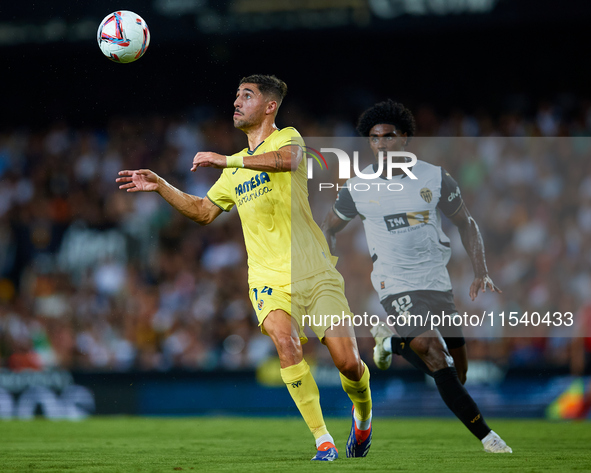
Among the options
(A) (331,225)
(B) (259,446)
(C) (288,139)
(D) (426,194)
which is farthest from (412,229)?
(B) (259,446)

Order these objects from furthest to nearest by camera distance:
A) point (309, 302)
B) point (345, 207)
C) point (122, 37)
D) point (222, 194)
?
point (122, 37), point (345, 207), point (222, 194), point (309, 302)

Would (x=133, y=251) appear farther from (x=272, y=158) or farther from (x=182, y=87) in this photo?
(x=272, y=158)

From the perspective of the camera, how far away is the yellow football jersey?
572 centimetres

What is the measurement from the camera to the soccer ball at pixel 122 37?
6836 mm

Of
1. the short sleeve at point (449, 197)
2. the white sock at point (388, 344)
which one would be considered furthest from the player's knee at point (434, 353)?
the short sleeve at point (449, 197)

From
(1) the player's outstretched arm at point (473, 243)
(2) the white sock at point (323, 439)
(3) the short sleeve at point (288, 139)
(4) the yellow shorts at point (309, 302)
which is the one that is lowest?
(2) the white sock at point (323, 439)

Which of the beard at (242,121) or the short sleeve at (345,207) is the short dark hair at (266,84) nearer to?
the beard at (242,121)

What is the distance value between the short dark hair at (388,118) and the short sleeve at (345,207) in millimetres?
564

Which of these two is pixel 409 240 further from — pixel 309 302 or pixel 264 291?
pixel 264 291

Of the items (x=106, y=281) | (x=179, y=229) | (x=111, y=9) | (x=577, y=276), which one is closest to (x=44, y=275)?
(x=106, y=281)

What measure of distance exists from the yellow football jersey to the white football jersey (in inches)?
27.4

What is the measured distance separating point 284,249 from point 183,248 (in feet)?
27.6

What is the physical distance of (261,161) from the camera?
5422 mm

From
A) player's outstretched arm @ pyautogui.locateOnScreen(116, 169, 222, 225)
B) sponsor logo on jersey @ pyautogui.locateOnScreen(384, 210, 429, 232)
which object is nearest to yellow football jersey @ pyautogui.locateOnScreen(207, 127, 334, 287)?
player's outstretched arm @ pyautogui.locateOnScreen(116, 169, 222, 225)
